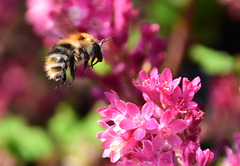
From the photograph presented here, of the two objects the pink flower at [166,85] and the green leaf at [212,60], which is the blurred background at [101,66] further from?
the pink flower at [166,85]

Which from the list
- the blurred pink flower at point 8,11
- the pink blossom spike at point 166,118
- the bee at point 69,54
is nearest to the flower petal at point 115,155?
the pink blossom spike at point 166,118

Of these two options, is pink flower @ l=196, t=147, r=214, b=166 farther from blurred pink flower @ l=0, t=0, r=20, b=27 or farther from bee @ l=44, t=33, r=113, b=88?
blurred pink flower @ l=0, t=0, r=20, b=27

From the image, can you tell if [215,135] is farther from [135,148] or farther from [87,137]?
[135,148]

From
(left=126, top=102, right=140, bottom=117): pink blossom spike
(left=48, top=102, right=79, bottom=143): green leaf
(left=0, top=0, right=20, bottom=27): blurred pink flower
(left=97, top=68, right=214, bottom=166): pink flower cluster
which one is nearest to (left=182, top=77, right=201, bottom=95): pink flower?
(left=97, top=68, right=214, bottom=166): pink flower cluster

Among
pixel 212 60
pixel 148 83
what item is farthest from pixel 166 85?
pixel 212 60

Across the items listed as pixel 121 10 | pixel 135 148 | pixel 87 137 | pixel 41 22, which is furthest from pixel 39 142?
pixel 135 148
